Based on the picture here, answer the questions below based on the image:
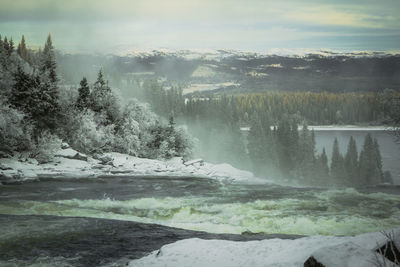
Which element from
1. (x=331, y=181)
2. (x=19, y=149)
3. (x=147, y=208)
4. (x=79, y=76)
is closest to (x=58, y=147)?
(x=19, y=149)

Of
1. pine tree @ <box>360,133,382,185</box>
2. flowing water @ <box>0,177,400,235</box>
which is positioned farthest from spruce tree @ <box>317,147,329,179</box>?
flowing water @ <box>0,177,400,235</box>

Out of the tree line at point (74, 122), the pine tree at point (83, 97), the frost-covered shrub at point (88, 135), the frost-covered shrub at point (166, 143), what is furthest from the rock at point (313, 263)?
the frost-covered shrub at point (166, 143)

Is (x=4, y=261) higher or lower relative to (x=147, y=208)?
higher

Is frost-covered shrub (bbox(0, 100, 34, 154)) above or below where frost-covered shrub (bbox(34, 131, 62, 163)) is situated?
above

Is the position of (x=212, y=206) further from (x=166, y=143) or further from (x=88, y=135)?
(x=166, y=143)

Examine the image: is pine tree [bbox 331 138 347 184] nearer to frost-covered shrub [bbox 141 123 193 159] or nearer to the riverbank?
frost-covered shrub [bbox 141 123 193 159]

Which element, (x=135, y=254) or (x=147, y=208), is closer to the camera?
(x=135, y=254)

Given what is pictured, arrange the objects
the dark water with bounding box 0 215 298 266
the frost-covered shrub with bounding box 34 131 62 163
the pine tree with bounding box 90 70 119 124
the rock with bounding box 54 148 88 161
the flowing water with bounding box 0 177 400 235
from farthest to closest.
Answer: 1. the pine tree with bounding box 90 70 119 124
2. the rock with bounding box 54 148 88 161
3. the frost-covered shrub with bounding box 34 131 62 163
4. the flowing water with bounding box 0 177 400 235
5. the dark water with bounding box 0 215 298 266

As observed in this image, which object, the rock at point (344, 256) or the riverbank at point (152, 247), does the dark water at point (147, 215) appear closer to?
the riverbank at point (152, 247)

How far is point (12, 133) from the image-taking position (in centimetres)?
3638

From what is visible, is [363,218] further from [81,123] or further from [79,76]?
[79,76]

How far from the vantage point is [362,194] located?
30.4 metres

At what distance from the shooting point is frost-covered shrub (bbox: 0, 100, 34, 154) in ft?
118

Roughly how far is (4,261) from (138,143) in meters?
45.0
